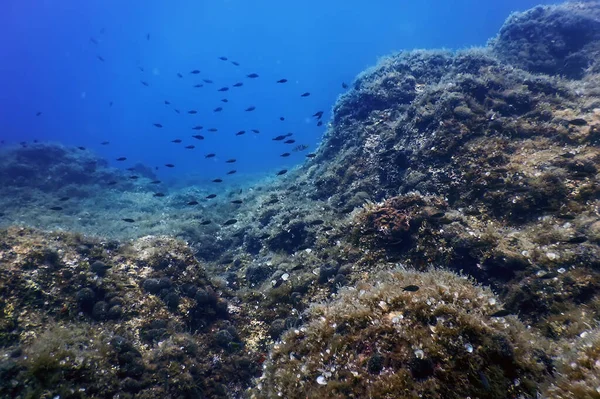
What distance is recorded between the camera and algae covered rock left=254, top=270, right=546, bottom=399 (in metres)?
3.86

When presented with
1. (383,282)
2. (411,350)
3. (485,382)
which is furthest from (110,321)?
(485,382)

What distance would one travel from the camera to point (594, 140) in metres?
9.04

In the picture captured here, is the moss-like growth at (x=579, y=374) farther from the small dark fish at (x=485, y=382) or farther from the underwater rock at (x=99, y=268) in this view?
the underwater rock at (x=99, y=268)

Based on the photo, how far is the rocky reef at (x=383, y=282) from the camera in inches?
167

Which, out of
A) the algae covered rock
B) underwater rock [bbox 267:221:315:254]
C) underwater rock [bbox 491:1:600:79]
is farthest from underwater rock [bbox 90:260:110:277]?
underwater rock [bbox 491:1:600:79]

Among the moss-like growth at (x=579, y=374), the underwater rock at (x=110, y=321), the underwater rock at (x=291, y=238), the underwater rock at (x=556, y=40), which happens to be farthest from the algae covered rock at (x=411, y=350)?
the underwater rock at (x=556, y=40)

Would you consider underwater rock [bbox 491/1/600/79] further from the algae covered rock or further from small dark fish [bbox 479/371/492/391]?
small dark fish [bbox 479/371/492/391]

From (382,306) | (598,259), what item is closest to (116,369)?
(382,306)

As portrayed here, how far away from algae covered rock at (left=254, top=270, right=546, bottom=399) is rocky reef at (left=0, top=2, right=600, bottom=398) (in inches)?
0.9

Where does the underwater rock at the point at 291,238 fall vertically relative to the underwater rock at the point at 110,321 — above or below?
above

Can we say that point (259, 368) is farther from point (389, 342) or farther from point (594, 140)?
point (594, 140)

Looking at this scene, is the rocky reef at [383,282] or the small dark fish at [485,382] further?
the rocky reef at [383,282]

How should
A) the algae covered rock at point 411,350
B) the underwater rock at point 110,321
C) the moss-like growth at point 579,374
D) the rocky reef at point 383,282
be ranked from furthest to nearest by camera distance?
the underwater rock at point 110,321 → the rocky reef at point 383,282 → the algae covered rock at point 411,350 → the moss-like growth at point 579,374

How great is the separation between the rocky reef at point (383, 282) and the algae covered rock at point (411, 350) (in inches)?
0.9
